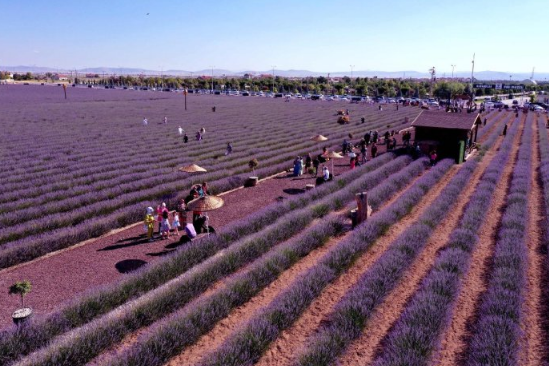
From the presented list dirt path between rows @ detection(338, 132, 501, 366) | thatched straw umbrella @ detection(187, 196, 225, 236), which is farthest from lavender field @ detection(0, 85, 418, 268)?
dirt path between rows @ detection(338, 132, 501, 366)

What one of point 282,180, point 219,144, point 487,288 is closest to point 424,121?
point 282,180

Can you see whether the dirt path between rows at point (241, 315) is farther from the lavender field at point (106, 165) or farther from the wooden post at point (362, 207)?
the lavender field at point (106, 165)

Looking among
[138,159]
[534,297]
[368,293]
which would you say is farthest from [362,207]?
[138,159]

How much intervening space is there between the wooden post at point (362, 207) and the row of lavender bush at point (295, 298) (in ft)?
1.23

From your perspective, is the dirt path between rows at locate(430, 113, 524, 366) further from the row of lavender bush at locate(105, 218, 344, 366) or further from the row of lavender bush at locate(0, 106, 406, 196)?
the row of lavender bush at locate(0, 106, 406, 196)

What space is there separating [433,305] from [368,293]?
147cm

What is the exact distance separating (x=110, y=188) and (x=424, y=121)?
70.3 ft

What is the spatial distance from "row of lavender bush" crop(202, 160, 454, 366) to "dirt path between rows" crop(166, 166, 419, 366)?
46 cm

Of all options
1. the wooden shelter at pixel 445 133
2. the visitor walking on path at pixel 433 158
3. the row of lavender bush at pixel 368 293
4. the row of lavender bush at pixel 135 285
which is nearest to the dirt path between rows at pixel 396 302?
the row of lavender bush at pixel 368 293

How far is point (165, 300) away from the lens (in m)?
9.47

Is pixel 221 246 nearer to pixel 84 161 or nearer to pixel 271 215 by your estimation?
pixel 271 215

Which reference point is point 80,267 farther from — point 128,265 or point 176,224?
point 176,224

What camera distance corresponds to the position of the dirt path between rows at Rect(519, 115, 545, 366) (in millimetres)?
8180

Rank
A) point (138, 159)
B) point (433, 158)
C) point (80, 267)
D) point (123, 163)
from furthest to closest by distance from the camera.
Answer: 1. point (138, 159)
2. point (433, 158)
3. point (123, 163)
4. point (80, 267)
